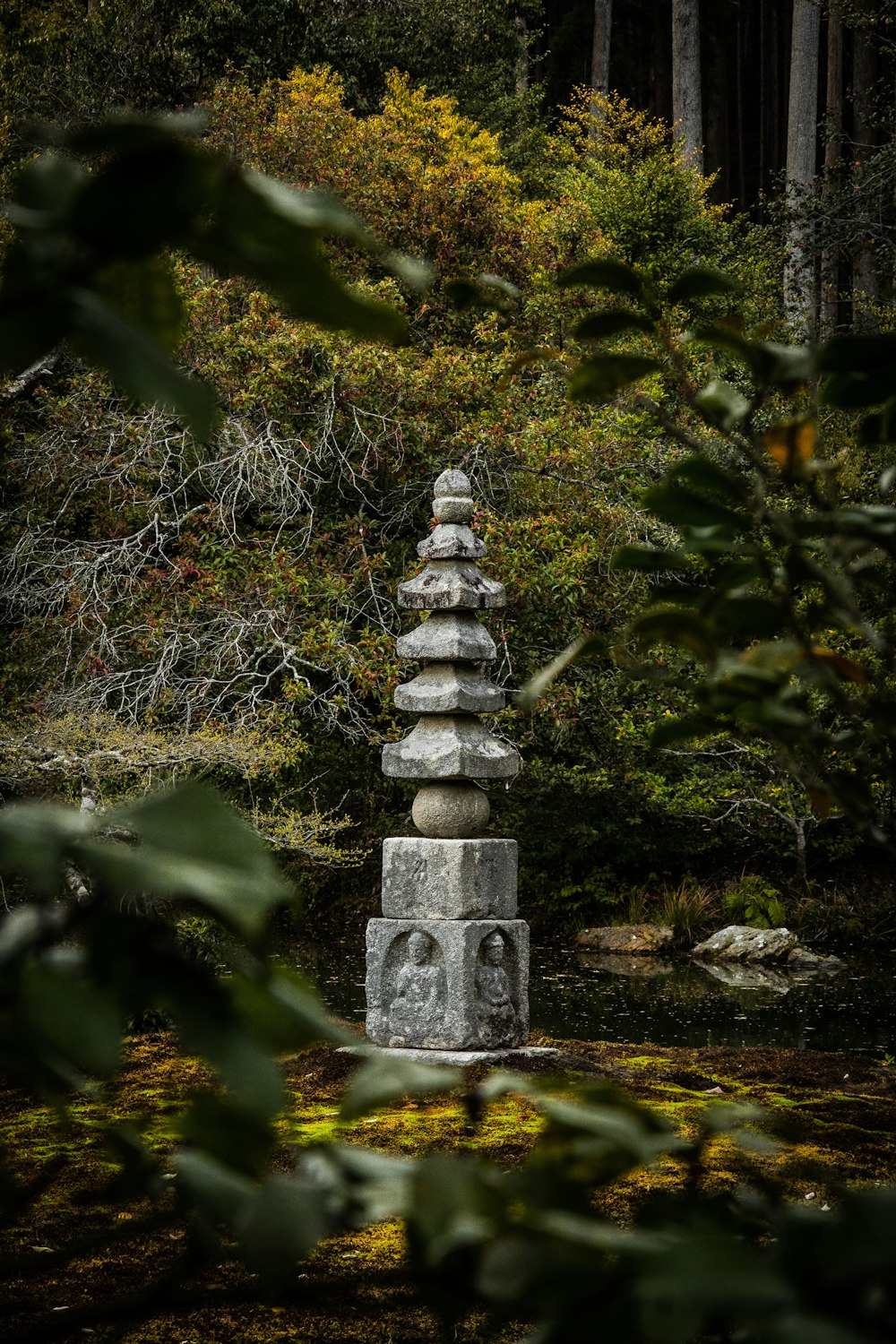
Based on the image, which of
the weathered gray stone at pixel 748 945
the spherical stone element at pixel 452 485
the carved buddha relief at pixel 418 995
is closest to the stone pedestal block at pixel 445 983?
the carved buddha relief at pixel 418 995

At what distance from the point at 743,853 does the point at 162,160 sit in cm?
996

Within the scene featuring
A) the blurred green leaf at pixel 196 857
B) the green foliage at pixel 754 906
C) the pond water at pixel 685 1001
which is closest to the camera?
the blurred green leaf at pixel 196 857

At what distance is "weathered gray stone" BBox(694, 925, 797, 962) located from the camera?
8.55 m

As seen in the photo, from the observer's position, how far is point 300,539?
8.90 metres

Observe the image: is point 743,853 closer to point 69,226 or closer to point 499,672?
Result: point 499,672

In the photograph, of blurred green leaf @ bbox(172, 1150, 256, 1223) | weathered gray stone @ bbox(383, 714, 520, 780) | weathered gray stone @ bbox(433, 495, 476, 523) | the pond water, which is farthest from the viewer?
the pond water

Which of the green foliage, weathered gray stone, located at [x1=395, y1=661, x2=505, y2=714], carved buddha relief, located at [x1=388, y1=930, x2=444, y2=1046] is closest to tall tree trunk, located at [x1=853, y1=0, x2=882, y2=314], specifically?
the green foliage

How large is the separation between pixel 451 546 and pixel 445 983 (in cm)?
163

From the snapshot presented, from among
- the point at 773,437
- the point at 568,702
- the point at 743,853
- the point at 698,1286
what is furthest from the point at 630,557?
the point at 743,853

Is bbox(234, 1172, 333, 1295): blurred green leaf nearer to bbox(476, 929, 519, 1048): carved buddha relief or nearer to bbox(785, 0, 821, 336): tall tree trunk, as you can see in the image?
bbox(476, 929, 519, 1048): carved buddha relief

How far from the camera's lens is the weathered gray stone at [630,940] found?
29.1 feet

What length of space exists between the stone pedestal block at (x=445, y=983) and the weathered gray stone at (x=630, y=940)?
395cm

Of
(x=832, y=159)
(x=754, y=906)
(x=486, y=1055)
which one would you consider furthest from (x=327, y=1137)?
(x=832, y=159)

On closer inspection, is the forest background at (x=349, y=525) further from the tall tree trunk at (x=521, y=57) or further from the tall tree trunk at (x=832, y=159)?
the tall tree trunk at (x=521, y=57)
